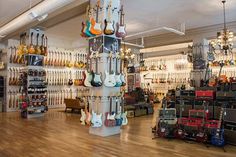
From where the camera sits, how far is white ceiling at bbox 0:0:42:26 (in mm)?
6660

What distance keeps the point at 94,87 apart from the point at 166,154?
2.31 meters

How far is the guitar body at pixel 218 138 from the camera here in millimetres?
4367

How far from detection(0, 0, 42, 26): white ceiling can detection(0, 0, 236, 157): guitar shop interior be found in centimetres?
3

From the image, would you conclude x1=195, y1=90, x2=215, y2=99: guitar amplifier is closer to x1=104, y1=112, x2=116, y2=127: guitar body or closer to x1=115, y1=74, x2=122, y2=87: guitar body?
x1=115, y1=74, x2=122, y2=87: guitar body

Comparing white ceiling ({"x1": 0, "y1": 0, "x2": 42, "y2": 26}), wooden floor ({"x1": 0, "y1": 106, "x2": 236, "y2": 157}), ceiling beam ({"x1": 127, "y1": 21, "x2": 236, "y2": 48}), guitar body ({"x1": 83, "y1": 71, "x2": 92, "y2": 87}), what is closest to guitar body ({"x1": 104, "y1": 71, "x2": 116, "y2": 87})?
guitar body ({"x1": 83, "y1": 71, "x2": 92, "y2": 87})

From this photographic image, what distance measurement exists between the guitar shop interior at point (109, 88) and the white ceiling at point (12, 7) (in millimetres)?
35

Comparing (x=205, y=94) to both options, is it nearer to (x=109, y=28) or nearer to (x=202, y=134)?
(x=202, y=134)

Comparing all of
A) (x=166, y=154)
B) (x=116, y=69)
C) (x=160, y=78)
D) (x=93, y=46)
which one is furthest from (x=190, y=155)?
(x=160, y=78)

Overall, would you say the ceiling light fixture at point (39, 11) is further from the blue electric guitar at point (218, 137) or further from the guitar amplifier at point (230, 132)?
the guitar amplifier at point (230, 132)

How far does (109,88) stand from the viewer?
5.34m

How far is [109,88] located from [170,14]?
166 inches

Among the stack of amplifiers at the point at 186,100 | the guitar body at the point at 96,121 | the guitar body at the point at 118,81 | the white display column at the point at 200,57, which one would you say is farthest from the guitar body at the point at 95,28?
the white display column at the point at 200,57

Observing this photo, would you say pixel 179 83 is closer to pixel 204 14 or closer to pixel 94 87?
pixel 204 14

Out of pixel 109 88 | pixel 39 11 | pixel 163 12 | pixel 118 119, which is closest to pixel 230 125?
pixel 118 119
